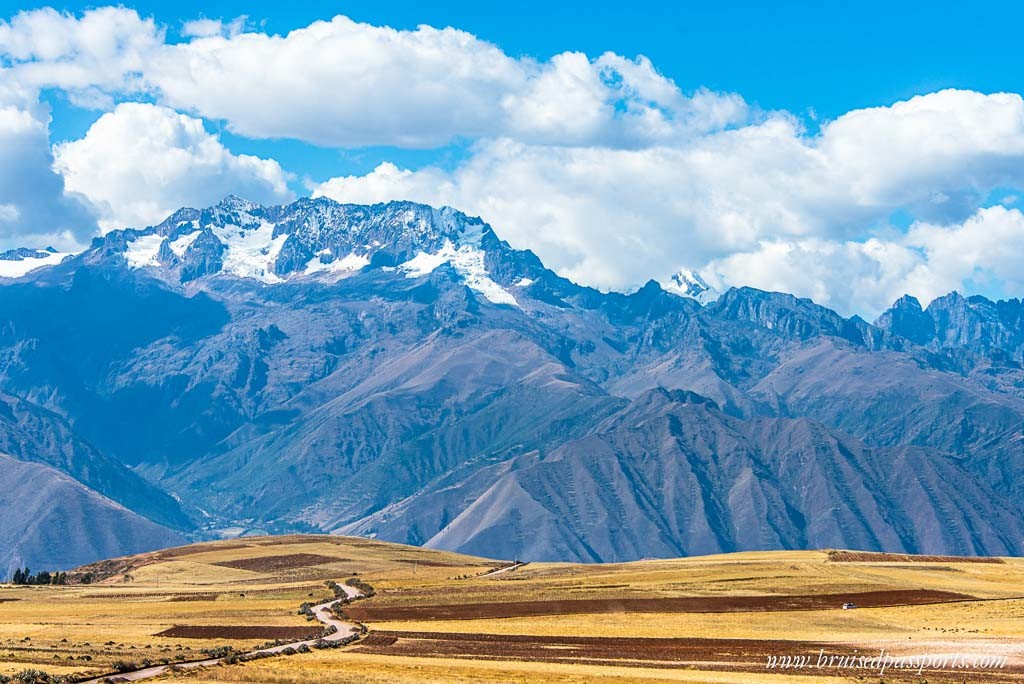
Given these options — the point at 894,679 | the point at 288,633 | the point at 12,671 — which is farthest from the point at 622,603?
the point at 12,671

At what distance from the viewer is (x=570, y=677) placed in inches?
4478

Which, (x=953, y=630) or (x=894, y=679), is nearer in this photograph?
(x=894, y=679)

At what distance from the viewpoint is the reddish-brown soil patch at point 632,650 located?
12188cm

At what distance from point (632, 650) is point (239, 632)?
157ft

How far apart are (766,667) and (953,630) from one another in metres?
37.2

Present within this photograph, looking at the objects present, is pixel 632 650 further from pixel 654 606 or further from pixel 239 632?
pixel 654 606

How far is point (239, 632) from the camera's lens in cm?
15912

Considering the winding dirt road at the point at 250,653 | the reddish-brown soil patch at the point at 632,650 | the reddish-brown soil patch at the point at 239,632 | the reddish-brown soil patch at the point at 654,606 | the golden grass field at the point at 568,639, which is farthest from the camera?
the reddish-brown soil patch at the point at 654,606

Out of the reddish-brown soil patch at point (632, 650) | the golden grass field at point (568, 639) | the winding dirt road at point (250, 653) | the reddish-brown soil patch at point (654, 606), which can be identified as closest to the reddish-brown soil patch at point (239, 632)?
the golden grass field at point (568, 639)

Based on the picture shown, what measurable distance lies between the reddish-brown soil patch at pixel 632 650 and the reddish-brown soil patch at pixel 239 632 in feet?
29.1

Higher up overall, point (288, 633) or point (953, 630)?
point (288, 633)

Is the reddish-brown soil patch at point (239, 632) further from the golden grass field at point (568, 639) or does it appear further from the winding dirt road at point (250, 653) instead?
the winding dirt road at point (250, 653)

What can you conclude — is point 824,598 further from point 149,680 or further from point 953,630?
point 149,680

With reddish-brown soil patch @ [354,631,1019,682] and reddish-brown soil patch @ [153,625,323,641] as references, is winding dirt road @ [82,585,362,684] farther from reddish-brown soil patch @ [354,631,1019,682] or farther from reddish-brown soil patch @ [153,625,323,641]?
reddish-brown soil patch @ [354,631,1019,682]
